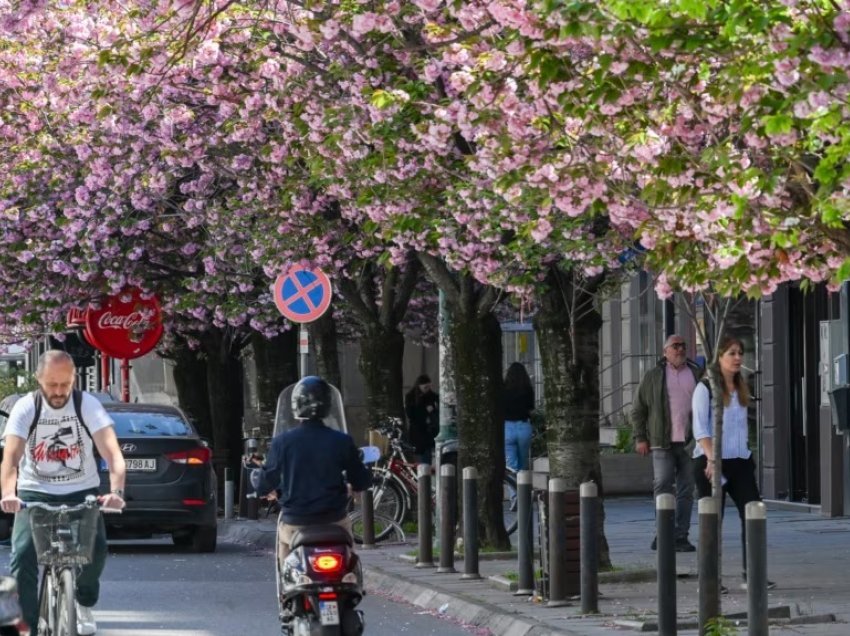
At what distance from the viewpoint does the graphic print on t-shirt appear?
1020 cm

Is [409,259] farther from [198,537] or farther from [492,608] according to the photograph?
[492,608]

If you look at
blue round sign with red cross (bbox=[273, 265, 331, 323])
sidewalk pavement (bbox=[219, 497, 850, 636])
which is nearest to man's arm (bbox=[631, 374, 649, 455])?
sidewalk pavement (bbox=[219, 497, 850, 636])

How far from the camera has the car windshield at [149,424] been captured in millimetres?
20344

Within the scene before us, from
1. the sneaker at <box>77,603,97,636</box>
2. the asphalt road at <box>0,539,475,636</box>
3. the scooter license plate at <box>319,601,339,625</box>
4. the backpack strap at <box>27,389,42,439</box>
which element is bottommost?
the asphalt road at <box>0,539,475,636</box>

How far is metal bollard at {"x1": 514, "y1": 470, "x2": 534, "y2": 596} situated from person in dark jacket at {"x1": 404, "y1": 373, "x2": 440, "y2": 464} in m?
14.4

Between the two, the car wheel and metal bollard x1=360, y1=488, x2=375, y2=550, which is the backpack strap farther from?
the car wheel

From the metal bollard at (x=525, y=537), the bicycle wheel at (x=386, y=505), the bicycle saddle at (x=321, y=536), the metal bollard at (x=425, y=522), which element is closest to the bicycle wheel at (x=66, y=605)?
the bicycle saddle at (x=321, y=536)

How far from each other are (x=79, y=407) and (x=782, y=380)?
15241 millimetres

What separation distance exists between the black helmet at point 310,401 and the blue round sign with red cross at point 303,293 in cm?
1034

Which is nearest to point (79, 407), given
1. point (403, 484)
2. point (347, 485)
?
point (347, 485)

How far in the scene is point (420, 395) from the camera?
29.1 metres

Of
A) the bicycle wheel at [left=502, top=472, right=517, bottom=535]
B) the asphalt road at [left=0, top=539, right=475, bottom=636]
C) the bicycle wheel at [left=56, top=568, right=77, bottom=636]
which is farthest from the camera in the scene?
the bicycle wheel at [left=502, top=472, right=517, bottom=535]

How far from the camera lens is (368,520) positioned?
1948 centimetres

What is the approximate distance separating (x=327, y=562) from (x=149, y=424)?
11160 mm
